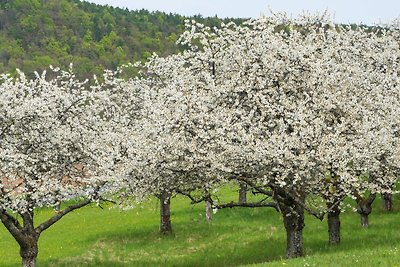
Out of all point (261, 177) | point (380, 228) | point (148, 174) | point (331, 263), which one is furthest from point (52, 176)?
point (380, 228)

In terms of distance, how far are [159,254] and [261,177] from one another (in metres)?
12.1

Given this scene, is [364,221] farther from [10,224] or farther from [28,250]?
[10,224]

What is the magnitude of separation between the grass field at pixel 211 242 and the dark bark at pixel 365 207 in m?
0.52

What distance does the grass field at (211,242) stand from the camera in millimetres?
24062

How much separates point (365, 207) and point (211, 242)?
365 inches

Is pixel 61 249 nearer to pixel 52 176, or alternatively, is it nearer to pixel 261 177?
pixel 52 176

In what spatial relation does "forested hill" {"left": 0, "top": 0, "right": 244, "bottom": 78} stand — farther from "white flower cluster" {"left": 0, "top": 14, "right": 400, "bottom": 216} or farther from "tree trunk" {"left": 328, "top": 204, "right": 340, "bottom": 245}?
"tree trunk" {"left": 328, "top": 204, "right": 340, "bottom": 245}

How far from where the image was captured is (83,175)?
2636 cm

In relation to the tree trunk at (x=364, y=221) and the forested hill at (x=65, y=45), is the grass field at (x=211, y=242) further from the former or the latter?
the forested hill at (x=65, y=45)

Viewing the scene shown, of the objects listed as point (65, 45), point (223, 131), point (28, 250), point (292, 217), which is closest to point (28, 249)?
point (28, 250)

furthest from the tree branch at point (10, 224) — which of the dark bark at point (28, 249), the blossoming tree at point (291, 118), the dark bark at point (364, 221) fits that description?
the dark bark at point (364, 221)

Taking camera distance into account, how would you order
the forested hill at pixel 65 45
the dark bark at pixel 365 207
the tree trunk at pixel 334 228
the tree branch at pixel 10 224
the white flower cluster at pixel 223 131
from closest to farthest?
the white flower cluster at pixel 223 131 → the tree branch at pixel 10 224 → the tree trunk at pixel 334 228 → the dark bark at pixel 365 207 → the forested hill at pixel 65 45

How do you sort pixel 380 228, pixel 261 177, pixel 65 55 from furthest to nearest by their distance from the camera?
pixel 65 55 < pixel 380 228 < pixel 261 177

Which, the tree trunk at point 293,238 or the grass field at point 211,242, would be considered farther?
the grass field at point 211,242
